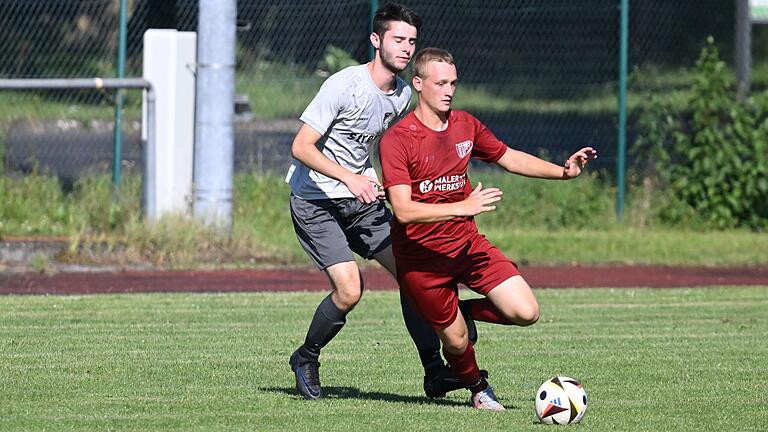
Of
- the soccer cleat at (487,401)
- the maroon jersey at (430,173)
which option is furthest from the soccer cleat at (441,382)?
the maroon jersey at (430,173)

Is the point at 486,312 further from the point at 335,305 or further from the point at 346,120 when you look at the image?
the point at 346,120

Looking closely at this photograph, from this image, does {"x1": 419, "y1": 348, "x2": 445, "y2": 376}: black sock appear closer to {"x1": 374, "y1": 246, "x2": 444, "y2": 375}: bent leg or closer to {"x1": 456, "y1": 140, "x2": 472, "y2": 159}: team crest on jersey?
{"x1": 374, "y1": 246, "x2": 444, "y2": 375}: bent leg

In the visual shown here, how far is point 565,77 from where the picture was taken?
56.7 ft

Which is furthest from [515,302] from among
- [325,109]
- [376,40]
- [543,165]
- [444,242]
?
[376,40]

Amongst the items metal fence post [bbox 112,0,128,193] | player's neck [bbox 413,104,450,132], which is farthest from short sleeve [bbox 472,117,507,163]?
metal fence post [bbox 112,0,128,193]

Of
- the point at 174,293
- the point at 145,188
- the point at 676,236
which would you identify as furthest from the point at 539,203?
the point at 174,293

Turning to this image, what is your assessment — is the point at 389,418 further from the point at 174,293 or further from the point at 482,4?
the point at 482,4

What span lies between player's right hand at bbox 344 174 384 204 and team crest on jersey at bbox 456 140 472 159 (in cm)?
44

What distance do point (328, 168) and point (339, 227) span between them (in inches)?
24.4

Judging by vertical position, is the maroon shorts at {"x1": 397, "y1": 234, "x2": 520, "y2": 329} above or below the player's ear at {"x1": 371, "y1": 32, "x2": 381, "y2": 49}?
below

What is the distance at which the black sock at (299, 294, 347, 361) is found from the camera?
23.5ft

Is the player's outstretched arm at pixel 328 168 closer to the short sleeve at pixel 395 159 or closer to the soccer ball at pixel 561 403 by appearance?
the short sleeve at pixel 395 159

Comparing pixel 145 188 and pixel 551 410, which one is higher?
pixel 145 188

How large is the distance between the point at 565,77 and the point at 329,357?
945 centimetres
